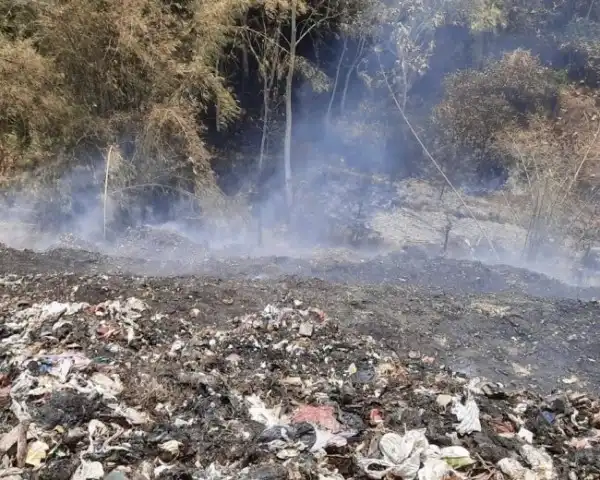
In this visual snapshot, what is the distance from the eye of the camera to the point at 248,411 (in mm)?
3043

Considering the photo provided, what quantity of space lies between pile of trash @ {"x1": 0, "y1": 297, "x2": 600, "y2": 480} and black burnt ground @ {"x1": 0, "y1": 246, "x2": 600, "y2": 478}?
1 cm

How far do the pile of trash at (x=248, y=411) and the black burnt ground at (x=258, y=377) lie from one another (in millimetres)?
10

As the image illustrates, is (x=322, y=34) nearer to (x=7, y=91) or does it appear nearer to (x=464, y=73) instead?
(x=464, y=73)

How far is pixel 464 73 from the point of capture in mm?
13305

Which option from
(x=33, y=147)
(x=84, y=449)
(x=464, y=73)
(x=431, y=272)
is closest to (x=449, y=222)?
(x=431, y=272)

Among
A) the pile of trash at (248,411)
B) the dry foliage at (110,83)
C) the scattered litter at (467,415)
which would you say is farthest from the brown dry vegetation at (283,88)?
the scattered litter at (467,415)

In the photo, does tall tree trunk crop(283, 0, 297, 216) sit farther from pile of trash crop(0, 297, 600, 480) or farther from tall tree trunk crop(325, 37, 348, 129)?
pile of trash crop(0, 297, 600, 480)

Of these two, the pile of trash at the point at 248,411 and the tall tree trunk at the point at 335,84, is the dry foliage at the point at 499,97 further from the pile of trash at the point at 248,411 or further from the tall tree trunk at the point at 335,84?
the pile of trash at the point at 248,411

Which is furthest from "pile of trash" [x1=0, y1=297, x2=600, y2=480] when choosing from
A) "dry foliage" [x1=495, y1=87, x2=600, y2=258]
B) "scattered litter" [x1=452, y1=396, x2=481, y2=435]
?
"dry foliage" [x1=495, y1=87, x2=600, y2=258]

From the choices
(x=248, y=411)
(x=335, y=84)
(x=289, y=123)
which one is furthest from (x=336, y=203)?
(x=248, y=411)

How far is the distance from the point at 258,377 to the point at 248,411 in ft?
1.42

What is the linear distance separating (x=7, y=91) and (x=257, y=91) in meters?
5.62

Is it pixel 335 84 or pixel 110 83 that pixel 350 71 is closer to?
pixel 335 84

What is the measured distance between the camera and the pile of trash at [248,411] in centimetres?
257
